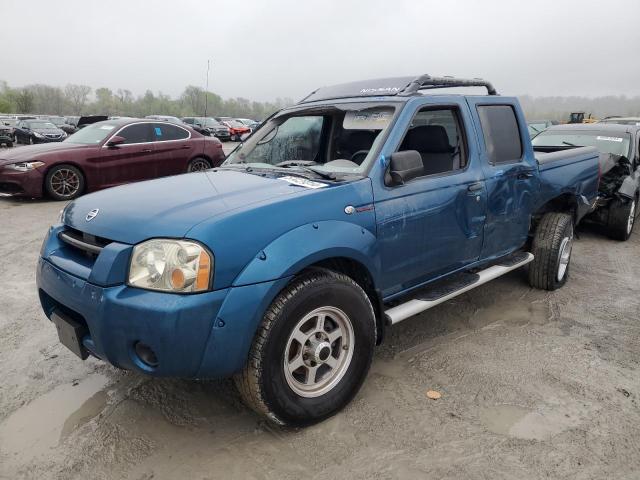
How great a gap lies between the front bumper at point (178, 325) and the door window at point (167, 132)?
8.18 meters

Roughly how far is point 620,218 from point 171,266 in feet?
21.9

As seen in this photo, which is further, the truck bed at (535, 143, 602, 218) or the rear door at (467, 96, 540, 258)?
the truck bed at (535, 143, 602, 218)

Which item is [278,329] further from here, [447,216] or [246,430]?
[447,216]

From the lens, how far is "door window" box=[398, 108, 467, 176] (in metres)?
3.62

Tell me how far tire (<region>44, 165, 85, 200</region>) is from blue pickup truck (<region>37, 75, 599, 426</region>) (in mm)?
6314

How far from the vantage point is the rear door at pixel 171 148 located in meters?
9.89

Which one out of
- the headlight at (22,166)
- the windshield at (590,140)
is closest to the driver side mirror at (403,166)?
the windshield at (590,140)

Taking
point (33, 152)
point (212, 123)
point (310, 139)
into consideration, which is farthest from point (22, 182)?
point (212, 123)

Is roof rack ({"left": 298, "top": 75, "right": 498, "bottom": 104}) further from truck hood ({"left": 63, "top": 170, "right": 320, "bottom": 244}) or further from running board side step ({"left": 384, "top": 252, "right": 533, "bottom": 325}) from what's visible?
running board side step ({"left": 384, "top": 252, "right": 533, "bottom": 325})

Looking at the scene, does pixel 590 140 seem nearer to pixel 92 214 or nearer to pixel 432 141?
pixel 432 141

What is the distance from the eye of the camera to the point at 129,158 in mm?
9445

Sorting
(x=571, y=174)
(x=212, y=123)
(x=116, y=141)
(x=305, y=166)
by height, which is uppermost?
(x=212, y=123)

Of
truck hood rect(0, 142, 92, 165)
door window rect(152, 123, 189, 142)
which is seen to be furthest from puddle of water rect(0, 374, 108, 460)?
door window rect(152, 123, 189, 142)

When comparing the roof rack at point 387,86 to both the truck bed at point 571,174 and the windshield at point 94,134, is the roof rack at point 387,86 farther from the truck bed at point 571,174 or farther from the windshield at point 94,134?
the windshield at point 94,134
